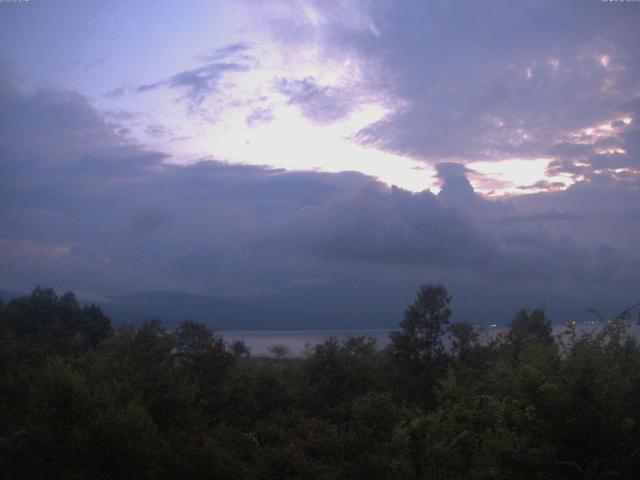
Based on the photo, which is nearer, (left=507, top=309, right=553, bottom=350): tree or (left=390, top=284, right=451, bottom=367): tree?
(left=507, top=309, right=553, bottom=350): tree

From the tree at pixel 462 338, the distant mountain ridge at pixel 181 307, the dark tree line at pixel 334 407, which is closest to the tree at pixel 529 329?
the dark tree line at pixel 334 407

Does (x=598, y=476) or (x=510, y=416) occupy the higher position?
(x=510, y=416)

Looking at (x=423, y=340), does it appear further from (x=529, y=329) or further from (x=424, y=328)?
(x=529, y=329)

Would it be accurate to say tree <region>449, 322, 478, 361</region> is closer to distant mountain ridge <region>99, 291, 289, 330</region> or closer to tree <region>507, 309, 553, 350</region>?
tree <region>507, 309, 553, 350</region>

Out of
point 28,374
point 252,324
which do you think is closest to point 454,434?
point 28,374

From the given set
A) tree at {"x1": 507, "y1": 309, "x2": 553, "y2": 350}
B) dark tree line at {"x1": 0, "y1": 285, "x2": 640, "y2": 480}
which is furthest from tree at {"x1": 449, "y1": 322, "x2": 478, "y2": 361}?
tree at {"x1": 507, "y1": 309, "x2": 553, "y2": 350}

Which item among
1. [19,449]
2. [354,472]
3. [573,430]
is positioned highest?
[573,430]

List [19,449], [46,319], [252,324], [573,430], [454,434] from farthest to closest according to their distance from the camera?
1. [252,324]
2. [46,319]
3. [19,449]
4. [454,434]
5. [573,430]

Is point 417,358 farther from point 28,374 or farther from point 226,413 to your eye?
point 28,374

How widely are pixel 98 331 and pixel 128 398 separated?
3713 cm

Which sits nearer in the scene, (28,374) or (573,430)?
(573,430)

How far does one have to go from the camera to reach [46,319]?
150 ft

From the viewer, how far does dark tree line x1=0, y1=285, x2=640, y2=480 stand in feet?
26.6

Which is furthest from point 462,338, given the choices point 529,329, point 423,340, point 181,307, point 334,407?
point 181,307
